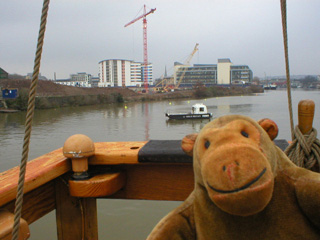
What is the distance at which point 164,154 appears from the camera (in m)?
1.65

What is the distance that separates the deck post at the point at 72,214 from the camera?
179 centimetres

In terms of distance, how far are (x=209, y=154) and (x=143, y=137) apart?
15800mm

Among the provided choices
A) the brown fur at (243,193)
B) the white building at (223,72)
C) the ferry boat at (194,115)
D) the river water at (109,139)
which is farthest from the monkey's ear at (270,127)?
the white building at (223,72)

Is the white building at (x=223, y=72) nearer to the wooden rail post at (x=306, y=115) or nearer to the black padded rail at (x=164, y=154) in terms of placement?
the black padded rail at (x=164, y=154)

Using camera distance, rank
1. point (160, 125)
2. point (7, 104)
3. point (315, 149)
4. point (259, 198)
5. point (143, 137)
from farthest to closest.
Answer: point (7, 104)
point (160, 125)
point (143, 137)
point (315, 149)
point (259, 198)

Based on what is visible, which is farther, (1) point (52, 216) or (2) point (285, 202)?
(1) point (52, 216)

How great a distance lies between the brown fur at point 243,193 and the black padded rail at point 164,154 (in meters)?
0.55

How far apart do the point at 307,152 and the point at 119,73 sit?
9442 cm

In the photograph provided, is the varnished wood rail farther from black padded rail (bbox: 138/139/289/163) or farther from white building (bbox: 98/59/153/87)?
white building (bbox: 98/59/153/87)

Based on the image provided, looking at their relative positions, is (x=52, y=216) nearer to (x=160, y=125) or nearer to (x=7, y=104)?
(x=160, y=125)

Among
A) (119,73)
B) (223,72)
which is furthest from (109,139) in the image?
(223,72)

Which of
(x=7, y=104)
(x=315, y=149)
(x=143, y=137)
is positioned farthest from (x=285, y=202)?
(x=7, y=104)

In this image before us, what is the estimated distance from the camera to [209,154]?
0.91m

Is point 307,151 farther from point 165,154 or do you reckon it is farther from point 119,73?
point 119,73
